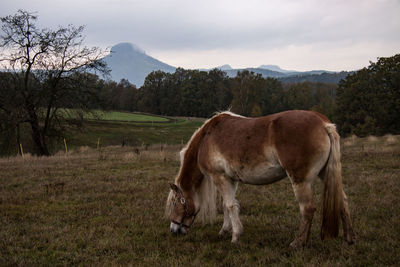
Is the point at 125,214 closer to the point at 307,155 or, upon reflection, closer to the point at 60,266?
the point at 60,266

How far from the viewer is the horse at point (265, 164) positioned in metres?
4.16

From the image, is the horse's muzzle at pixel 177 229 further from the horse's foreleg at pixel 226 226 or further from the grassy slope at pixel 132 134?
the grassy slope at pixel 132 134

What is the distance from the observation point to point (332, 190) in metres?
4.23

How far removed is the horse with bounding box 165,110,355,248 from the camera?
416 cm

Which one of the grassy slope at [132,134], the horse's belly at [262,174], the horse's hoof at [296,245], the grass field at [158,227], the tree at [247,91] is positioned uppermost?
the tree at [247,91]

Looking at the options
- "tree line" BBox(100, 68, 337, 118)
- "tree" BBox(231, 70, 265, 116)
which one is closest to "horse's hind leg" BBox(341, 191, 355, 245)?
"tree line" BBox(100, 68, 337, 118)

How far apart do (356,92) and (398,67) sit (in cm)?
540

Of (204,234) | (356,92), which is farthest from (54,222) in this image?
(356,92)

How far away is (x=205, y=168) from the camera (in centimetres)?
510

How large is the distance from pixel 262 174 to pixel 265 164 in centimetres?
18

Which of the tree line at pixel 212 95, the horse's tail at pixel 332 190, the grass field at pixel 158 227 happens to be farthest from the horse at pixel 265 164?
the tree line at pixel 212 95

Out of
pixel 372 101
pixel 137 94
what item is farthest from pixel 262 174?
pixel 137 94

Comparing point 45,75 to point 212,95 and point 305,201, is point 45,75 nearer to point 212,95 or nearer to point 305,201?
point 305,201

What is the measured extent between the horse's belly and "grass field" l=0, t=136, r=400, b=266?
104 cm
